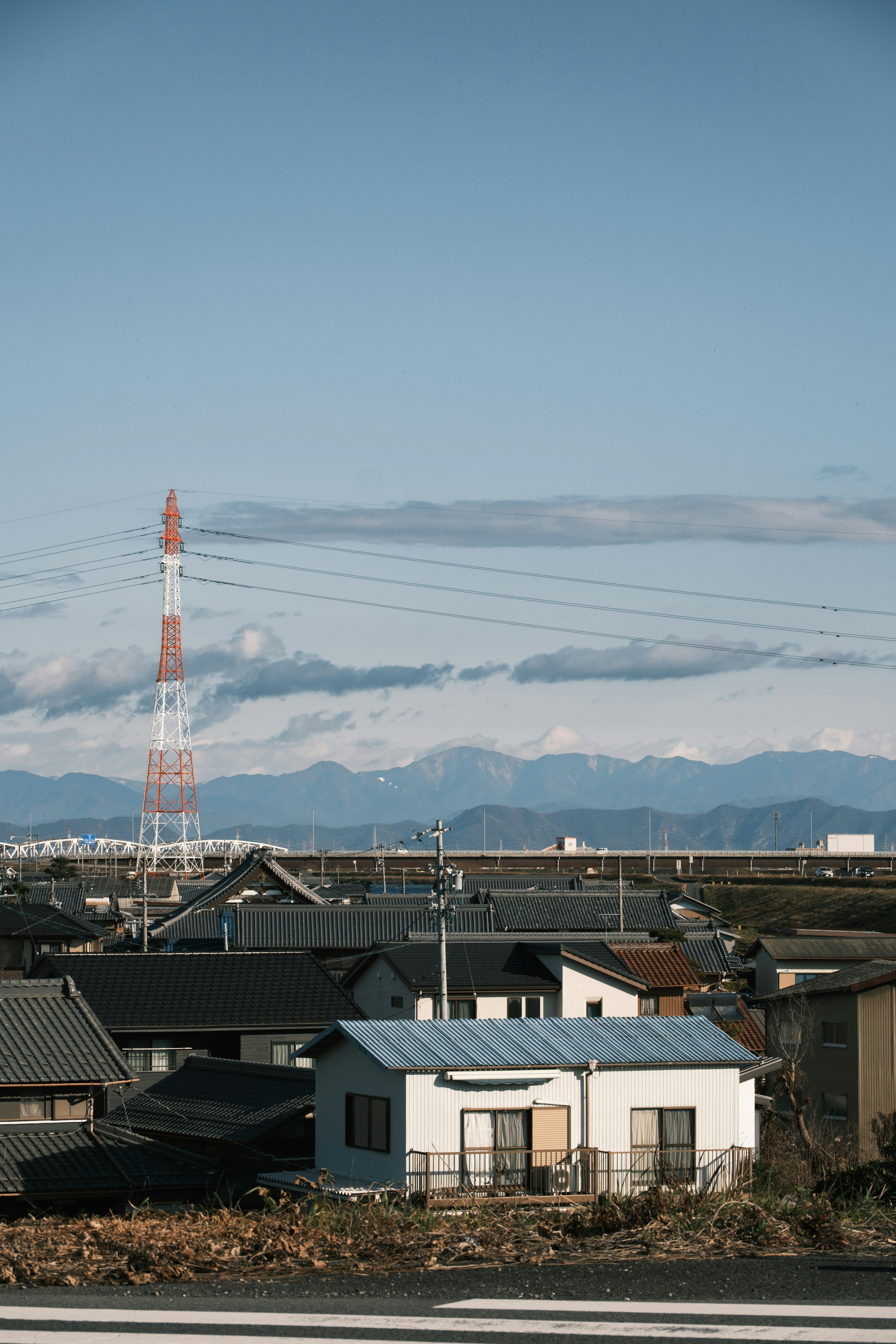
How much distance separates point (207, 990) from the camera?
35.7 m

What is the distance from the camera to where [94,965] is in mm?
36250

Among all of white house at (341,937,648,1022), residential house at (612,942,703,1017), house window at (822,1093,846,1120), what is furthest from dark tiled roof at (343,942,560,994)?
house window at (822,1093,846,1120)

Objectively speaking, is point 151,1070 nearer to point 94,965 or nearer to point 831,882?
point 94,965

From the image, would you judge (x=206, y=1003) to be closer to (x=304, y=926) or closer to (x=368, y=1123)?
(x=368, y=1123)

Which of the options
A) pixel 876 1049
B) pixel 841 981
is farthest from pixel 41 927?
pixel 876 1049

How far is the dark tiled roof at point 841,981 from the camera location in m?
Result: 33.7

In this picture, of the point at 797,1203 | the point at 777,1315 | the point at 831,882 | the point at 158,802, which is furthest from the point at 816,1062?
the point at 831,882

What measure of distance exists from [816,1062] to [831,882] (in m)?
76.2

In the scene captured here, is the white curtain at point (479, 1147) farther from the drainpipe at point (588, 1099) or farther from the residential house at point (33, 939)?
the residential house at point (33, 939)

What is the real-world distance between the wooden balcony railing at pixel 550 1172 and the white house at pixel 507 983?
671 inches

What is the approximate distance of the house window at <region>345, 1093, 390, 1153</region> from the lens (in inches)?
778

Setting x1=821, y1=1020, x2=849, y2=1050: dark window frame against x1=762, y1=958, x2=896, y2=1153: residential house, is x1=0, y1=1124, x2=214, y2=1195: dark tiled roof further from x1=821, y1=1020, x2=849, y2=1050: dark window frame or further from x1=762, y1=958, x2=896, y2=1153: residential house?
x1=821, y1=1020, x2=849, y2=1050: dark window frame

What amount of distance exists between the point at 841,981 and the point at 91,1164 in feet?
71.8

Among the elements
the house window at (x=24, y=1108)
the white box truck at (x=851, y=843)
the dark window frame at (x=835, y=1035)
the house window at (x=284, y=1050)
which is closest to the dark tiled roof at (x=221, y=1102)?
the house window at (x=24, y=1108)
